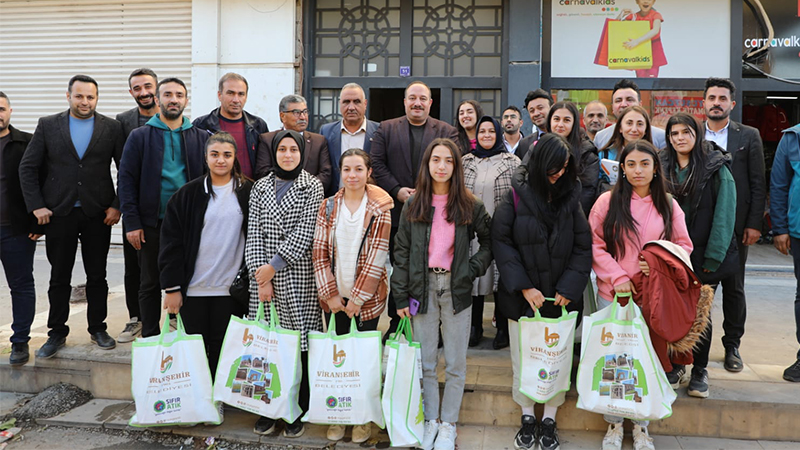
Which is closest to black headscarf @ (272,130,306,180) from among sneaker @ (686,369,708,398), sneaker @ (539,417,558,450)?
sneaker @ (539,417,558,450)

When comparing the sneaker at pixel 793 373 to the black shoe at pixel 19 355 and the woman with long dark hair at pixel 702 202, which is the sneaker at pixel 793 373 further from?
the black shoe at pixel 19 355

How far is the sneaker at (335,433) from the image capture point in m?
3.55

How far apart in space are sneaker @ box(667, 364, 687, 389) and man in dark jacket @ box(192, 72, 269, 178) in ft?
11.1

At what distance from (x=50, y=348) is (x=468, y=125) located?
3.73 m

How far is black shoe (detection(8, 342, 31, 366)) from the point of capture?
4.33m

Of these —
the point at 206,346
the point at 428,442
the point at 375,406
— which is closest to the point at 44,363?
the point at 206,346

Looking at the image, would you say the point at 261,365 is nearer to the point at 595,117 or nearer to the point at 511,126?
the point at 511,126

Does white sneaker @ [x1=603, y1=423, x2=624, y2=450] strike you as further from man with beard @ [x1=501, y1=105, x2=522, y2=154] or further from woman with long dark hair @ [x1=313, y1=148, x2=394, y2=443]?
man with beard @ [x1=501, y1=105, x2=522, y2=154]

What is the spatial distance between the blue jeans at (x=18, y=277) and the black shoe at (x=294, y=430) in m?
2.39

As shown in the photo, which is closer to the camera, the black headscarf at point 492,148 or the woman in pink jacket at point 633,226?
the woman in pink jacket at point 633,226

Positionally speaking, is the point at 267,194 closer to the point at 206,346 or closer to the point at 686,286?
the point at 206,346

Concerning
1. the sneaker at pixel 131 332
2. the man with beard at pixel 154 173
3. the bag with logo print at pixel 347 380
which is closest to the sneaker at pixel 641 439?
the bag with logo print at pixel 347 380

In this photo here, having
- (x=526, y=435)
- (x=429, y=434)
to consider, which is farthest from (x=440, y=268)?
(x=526, y=435)

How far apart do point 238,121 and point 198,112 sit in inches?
161
